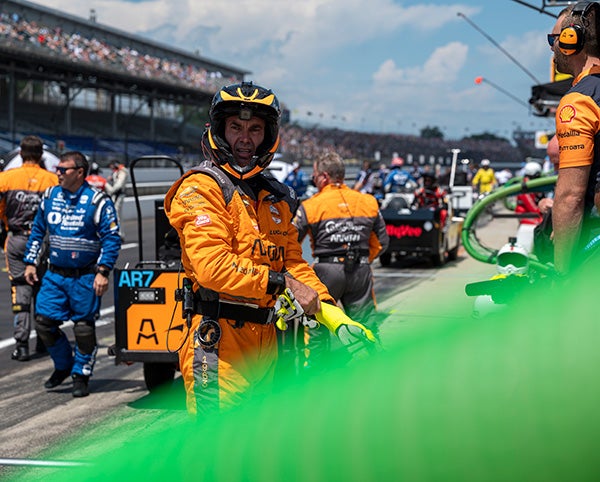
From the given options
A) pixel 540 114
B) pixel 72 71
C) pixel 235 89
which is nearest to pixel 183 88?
pixel 72 71

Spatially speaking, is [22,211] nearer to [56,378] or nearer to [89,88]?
[56,378]

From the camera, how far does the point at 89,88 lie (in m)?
45.3

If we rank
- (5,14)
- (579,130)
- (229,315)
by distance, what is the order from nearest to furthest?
(579,130), (229,315), (5,14)

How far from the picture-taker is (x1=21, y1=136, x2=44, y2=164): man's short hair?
7.92 meters

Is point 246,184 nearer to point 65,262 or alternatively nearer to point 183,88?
point 65,262

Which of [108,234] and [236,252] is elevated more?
[236,252]

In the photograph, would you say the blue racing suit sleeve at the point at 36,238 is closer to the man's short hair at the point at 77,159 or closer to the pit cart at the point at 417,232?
the man's short hair at the point at 77,159

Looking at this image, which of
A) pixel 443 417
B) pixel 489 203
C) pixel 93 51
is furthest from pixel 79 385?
pixel 93 51

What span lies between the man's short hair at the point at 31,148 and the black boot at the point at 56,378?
7.42 ft

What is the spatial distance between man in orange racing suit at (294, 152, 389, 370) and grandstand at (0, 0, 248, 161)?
28.8 metres

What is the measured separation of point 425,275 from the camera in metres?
14.2

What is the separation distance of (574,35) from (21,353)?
6.30 meters

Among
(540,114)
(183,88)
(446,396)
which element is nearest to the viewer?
(446,396)

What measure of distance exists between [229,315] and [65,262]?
3.70 metres
